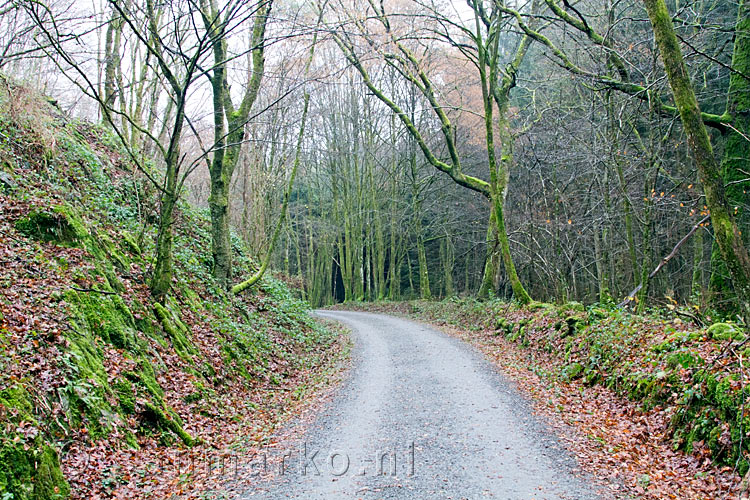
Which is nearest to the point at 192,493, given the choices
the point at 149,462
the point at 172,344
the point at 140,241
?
the point at 149,462

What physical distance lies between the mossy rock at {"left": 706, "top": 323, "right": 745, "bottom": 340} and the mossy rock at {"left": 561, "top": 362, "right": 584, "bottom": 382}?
2.65 meters

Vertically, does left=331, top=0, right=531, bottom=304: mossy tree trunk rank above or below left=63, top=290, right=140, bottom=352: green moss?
above

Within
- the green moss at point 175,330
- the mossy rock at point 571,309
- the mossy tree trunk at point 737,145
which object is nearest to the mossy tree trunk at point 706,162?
the mossy tree trunk at point 737,145

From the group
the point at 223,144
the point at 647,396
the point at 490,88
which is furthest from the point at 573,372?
the point at 490,88

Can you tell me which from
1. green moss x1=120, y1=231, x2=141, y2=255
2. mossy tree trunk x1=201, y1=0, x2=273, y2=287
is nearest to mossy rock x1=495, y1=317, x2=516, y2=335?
mossy tree trunk x1=201, y1=0, x2=273, y2=287

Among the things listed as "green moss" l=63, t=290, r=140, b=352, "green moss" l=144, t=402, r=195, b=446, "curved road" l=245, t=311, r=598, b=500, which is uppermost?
"green moss" l=63, t=290, r=140, b=352

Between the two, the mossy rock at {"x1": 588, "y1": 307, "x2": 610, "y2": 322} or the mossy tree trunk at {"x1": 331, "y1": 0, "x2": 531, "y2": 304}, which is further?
the mossy tree trunk at {"x1": 331, "y1": 0, "x2": 531, "y2": 304}

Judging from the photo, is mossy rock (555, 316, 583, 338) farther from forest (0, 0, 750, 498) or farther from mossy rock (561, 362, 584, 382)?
mossy rock (561, 362, 584, 382)

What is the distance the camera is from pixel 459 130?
2631 centimetres

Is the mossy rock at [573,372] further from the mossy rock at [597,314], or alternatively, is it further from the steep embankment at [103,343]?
the steep embankment at [103,343]

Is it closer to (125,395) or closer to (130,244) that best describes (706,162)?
(125,395)

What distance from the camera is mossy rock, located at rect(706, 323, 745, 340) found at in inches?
249

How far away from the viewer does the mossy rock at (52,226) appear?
717cm

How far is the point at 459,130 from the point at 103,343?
22682 mm
